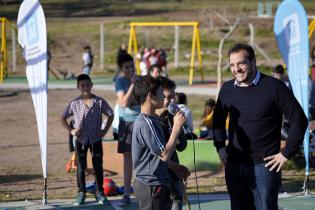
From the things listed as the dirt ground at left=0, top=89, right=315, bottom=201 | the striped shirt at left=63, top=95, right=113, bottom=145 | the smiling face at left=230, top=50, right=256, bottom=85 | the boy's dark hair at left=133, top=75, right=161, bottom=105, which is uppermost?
the smiling face at left=230, top=50, right=256, bottom=85

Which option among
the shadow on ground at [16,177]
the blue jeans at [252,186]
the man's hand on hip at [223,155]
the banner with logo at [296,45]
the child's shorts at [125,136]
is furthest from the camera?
the shadow on ground at [16,177]

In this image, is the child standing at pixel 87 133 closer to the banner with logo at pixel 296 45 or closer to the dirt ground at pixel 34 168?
the dirt ground at pixel 34 168

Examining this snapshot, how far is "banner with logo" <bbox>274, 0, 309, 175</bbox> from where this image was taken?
9219 mm

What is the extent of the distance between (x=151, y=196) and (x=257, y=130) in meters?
0.95

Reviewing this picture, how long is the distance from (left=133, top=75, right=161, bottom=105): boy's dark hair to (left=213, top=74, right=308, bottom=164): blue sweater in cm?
61

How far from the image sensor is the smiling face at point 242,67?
5827 mm

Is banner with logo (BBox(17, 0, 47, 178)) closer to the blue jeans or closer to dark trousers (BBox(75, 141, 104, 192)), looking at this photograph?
dark trousers (BBox(75, 141, 104, 192))

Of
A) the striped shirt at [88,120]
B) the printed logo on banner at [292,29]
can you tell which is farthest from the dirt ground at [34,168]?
the printed logo on banner at [292,29]

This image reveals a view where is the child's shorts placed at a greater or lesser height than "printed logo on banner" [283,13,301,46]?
lesser

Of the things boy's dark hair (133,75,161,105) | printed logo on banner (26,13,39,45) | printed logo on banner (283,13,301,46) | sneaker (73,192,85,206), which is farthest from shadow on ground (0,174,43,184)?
boy's dark hair (133,75,161,105)

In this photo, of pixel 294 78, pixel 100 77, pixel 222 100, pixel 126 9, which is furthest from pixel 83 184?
pixel 126 9

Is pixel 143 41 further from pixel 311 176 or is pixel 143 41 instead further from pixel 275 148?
pixel 275 148

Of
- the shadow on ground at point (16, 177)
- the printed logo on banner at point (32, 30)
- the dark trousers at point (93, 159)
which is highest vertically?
the printed logo on banner at point (32, 30)

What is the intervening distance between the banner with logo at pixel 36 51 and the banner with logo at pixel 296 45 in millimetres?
3042
